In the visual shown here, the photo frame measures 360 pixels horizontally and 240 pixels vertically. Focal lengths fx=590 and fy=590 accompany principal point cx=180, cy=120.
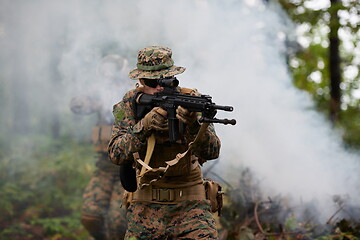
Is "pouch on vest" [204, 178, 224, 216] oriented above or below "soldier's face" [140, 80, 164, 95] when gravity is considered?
below

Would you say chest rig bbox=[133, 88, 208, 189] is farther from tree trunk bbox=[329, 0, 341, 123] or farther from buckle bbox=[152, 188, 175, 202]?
tree trunk bbox=[329, 0, 341, 123]

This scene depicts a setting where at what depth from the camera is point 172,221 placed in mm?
4102

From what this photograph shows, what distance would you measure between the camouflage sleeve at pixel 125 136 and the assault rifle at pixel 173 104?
0.26ft

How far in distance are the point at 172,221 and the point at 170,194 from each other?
19cm

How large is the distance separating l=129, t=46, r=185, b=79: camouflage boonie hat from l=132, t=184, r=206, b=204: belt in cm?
80

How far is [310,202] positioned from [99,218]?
8.12ft

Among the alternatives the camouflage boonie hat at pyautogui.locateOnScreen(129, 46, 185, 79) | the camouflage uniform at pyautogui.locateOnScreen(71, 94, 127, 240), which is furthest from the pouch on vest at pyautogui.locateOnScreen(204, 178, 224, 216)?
the camouflage uniform at pyautogui.locateOnScreen(71, 94, 127, 240)

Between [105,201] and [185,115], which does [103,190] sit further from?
[185,115]

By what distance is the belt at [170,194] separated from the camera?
4125 millimetres

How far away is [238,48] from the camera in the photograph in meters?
7.97

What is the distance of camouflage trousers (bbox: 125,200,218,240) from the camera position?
402cm

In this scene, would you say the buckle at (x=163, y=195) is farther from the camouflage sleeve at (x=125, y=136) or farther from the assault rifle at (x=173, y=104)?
the assault rifle at (x=173, y=104)

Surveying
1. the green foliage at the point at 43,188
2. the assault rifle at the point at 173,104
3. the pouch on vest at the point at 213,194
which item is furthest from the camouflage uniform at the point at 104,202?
the assault rifle at the point at 173,104

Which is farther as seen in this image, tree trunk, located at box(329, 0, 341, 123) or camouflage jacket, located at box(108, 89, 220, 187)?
tree trunk, located at box(329, 0, 341, 123)
